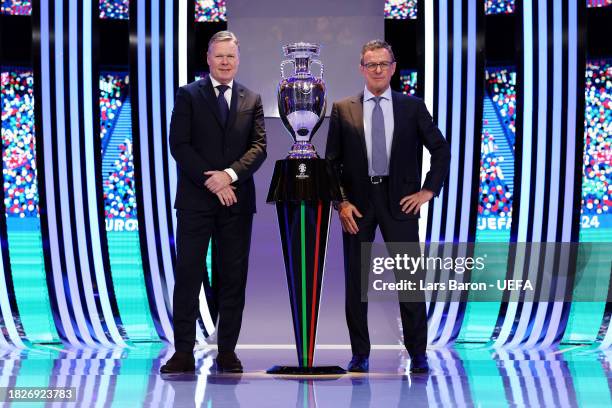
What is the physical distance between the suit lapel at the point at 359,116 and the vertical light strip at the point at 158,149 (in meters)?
1.50

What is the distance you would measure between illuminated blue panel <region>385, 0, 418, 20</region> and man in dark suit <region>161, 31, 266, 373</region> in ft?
5.44

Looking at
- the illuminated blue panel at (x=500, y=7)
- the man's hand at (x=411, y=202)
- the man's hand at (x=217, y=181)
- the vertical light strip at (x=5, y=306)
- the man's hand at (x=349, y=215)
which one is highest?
the illuminated blue panel at (x=500, y=7)

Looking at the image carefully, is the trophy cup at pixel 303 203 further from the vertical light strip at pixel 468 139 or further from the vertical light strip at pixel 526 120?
the vertical light strip at pixel 526 120

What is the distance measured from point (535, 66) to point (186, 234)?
7.38 ft

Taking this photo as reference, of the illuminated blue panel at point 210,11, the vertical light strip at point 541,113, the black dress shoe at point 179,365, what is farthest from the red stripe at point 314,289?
the illuminated blue panel at point 210,11

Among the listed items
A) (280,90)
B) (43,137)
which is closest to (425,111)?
(280,90)

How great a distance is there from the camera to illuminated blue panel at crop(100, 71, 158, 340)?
5.14 metres

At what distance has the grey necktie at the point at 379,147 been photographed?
360cm

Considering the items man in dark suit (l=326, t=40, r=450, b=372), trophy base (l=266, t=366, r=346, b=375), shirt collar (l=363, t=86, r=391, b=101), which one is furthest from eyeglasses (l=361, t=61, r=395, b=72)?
trophy base (l=266, t=366, r=346, b=375)

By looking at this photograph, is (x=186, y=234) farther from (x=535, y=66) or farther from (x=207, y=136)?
(x=535, y=66)

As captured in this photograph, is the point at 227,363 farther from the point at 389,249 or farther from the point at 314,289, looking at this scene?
the point at 389,249

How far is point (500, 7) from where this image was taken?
523cm

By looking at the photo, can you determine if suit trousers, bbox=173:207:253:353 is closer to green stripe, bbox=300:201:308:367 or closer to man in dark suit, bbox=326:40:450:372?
green stripe, bbox=300:201:308:367

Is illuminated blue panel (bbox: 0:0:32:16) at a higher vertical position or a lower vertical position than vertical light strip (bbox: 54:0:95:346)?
higher
